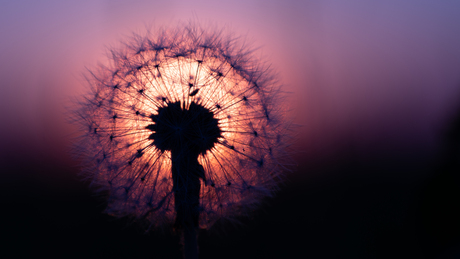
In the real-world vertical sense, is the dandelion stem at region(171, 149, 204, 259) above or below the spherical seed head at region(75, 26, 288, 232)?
below

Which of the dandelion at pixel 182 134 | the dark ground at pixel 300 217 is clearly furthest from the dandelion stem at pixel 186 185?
the dark ground at pixel 300 217

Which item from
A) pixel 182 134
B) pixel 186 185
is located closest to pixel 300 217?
pixel 186 185

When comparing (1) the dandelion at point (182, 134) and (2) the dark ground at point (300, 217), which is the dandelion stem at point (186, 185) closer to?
(1) the dandelion at point (182, 134)

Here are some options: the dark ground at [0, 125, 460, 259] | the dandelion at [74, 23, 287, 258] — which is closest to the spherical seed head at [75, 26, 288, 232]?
the dandelion at [74, 23, 287, 258]

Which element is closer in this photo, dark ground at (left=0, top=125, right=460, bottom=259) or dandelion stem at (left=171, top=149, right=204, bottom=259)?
dandelion stem at (left=171, top=149, right=204, bottom=259)

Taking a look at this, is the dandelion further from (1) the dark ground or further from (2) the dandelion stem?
(1) the dark ground

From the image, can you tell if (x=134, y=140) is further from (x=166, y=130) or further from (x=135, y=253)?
(x=135, y=253)

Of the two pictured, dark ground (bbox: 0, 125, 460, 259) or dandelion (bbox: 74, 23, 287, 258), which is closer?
dandelion (bbox: 74, 23, 287, 258)

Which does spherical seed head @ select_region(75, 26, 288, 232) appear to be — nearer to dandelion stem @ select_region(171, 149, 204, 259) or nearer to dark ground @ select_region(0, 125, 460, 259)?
dandelion stem @ select_region(171, 149, 204, 259)

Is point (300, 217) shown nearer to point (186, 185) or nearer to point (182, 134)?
point (186, 185)
